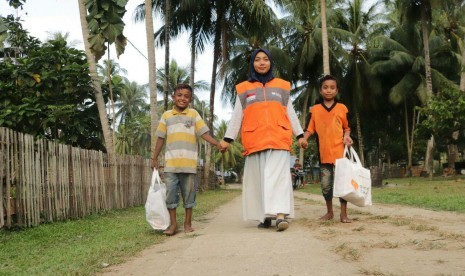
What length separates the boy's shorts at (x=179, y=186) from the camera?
18.5 feet

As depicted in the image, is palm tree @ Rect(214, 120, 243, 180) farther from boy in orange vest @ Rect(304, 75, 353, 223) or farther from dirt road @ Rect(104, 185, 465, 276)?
dirt road @ Rect(104, 185, 465, 276)

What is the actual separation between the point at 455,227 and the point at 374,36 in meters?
31.5

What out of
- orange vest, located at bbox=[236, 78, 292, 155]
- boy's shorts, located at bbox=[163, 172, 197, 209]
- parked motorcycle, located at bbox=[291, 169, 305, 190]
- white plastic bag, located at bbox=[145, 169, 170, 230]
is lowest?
parked motorcycle, located at bbox=[291, 169, 305, 190]

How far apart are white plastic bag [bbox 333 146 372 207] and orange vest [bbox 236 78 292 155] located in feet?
2.41

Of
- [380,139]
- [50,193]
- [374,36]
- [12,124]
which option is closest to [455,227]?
[50,193]

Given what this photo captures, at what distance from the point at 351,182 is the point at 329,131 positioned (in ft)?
2.43

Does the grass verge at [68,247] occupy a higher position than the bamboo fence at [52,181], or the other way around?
the bamboo fence at [52,181]

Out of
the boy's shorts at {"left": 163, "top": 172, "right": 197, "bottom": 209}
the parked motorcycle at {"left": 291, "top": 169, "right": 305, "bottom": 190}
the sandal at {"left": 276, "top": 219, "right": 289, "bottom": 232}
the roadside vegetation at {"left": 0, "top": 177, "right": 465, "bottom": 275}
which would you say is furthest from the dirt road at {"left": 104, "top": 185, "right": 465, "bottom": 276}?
the parked motorcycle at {"left": 291, "top": 169, "right": 305, "bottom": 190}

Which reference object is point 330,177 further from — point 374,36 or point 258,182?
point 374,36

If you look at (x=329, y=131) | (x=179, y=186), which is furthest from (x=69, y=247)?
(x=329, y=131)

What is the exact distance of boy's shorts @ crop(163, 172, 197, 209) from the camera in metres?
5.62

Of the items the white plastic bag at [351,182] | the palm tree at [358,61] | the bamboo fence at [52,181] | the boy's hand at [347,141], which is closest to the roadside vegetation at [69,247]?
the bamboo fence at [52,181]

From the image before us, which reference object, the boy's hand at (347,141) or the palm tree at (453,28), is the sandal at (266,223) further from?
the palm tree at (453,28)

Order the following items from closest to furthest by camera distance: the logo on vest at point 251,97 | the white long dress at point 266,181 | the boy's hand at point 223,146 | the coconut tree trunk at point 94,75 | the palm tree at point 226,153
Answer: the white long dress at point 266,181 → the logo on vest at point 251,97 → the boy's hand at point 223,146 → the coconut tree trunk at point 94,75 → the palm tree at point 226,153
